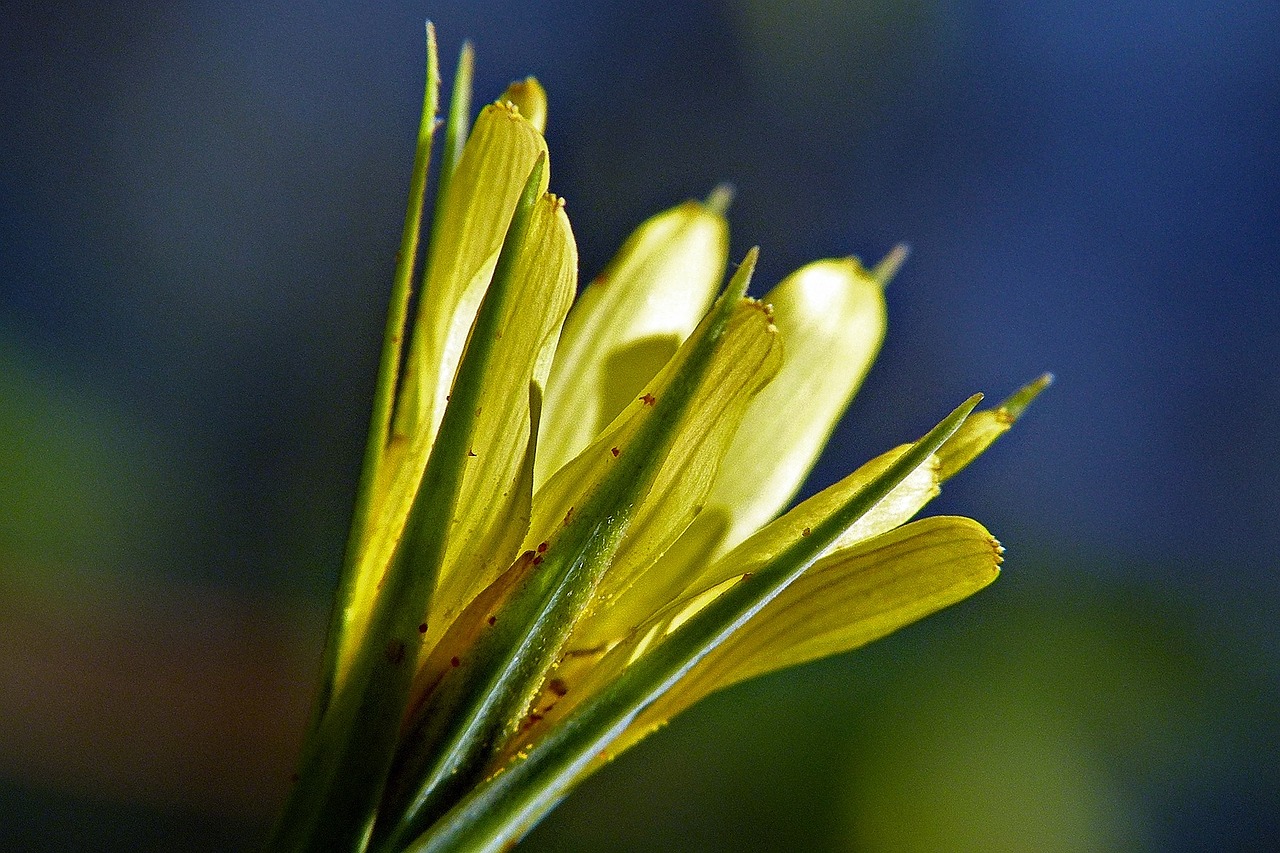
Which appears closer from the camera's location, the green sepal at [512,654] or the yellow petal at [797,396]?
the green sepal at [512,654]

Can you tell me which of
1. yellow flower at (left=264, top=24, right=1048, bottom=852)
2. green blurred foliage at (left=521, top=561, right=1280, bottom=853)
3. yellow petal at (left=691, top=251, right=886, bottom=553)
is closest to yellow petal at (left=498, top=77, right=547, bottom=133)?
yellow flower at (left=264, top=24, right=1048, bottom=852)

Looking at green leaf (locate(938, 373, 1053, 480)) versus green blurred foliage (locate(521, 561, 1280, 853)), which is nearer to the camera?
green leaf (locate(938, 373, 1053, 480))

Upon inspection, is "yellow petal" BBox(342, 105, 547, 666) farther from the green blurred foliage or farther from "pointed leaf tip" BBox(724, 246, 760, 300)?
the green blurred foliage

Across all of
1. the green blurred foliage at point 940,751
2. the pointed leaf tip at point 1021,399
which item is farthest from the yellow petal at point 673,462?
the green blurred foliage at point 940,751

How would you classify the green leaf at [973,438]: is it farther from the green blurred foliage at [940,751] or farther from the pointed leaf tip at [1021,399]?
the green blurred foliage at [940,751]

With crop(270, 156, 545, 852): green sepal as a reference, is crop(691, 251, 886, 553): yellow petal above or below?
above

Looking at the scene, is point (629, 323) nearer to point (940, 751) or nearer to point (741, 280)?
point (741, 280)

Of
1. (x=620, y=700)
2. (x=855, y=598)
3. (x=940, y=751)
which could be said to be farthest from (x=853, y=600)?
(x=940, y=751)
